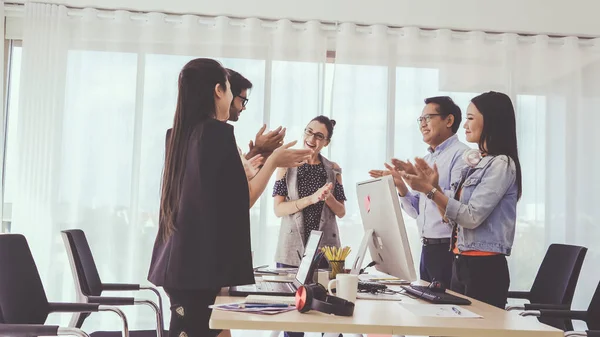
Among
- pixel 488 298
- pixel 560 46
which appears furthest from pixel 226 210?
pixel 560 46

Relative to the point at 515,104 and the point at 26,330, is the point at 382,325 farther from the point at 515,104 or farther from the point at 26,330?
the point at 515,104

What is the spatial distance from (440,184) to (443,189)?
0.03m

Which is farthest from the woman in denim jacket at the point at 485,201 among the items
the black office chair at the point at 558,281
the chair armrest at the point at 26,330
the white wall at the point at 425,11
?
the white wall at the point at 425,11

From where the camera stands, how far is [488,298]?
2.38 metres

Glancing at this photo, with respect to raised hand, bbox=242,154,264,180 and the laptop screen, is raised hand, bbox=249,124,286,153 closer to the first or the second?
raised hand, bbox=242,154,264,180

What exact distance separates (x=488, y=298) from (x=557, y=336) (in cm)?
87

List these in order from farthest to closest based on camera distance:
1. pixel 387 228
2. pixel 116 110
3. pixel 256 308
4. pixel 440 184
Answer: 1. pixel 116 110
2. pixel 440 184
3. pixel 387 228
4. pixel 256 308

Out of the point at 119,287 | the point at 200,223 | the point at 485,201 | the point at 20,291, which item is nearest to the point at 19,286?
Answer: the point at 20,291

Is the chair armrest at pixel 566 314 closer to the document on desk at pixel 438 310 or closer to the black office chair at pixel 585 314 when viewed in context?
the black office chair at pixel 585 314

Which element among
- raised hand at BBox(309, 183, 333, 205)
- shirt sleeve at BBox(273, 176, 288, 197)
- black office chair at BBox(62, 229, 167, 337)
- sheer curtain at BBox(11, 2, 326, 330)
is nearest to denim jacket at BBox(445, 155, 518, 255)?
raised hand at BBox(309, 183, 333, 205)

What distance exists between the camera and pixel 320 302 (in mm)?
1643

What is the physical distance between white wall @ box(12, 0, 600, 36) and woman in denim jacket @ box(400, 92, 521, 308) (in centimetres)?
221

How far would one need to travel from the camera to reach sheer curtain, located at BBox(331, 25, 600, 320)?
15.0 ft

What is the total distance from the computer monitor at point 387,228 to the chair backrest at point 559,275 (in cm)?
106
